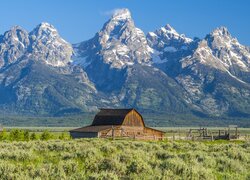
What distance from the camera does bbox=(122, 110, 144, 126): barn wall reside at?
100 metres

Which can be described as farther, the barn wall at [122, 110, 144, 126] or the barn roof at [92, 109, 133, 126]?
the barn wall at [122, 110, 144, 126]

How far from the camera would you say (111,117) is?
101 m

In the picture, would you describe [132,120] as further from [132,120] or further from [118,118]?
[118,118]

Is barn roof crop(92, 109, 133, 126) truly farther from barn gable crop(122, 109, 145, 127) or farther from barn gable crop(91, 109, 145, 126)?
barn gable crop(122, 109, 145, 127)

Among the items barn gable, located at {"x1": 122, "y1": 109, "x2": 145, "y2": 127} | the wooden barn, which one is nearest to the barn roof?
the wooden barn

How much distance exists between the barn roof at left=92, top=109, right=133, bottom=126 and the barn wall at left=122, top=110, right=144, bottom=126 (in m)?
0.79

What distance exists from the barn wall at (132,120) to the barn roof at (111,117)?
793 millimetres

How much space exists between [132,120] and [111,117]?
4.57m

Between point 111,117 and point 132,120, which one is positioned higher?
point 111,117

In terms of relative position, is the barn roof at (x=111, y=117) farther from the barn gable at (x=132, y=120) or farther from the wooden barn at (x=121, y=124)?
the barn gable at (x=132, y=120)

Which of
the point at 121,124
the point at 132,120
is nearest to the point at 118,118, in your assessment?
the point at 121,124

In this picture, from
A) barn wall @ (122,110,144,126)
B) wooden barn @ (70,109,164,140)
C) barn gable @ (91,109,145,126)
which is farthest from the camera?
barn wall @ (122,110,144,126)

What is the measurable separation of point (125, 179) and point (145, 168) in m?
2.24

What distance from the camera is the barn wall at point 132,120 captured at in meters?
100
